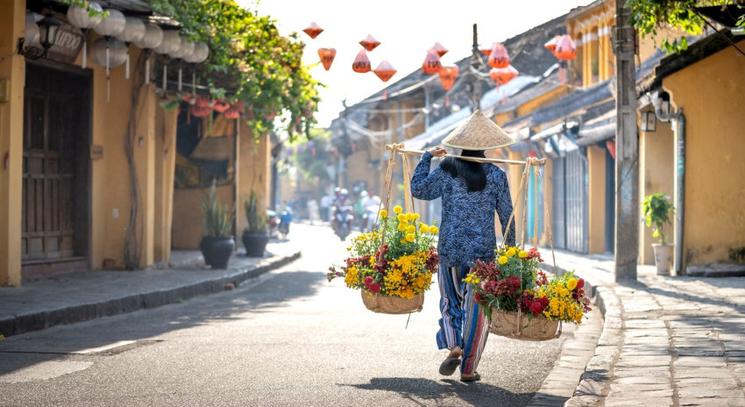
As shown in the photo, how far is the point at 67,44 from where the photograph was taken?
17.1m

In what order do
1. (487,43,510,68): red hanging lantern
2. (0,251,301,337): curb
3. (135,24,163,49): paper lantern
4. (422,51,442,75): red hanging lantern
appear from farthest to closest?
(487,43,510,68): red hanging lantern
(422,51,442,75): red hanging lantern
(135,24,163,49): paper lantern
(0,251,301,337): curb

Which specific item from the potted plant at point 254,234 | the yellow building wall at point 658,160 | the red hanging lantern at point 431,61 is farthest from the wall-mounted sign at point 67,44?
the yellow building wall at point 658,160

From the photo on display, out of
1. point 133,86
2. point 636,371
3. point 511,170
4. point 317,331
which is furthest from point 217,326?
point 511,170

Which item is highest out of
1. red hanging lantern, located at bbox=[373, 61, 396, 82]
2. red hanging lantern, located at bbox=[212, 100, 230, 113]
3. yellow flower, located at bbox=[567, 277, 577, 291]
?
red hanging lantern, located at bbox=[373, 61, 396, 82]

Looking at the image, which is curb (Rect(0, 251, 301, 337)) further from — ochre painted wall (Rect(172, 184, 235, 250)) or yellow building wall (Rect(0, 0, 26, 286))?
ochre painted wall (Rect(172, 184, 235, 250))

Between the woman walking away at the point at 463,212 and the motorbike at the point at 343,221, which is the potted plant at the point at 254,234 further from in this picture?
the woman walking away at the point at 463,212

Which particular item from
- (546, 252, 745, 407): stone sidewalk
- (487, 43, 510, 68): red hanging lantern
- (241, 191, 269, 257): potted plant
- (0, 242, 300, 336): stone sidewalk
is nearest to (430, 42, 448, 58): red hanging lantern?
(487, 43, 510, 68): red hanging lantern

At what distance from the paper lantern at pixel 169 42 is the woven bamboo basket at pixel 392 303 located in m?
10.6

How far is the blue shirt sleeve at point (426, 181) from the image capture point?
8.40 meters

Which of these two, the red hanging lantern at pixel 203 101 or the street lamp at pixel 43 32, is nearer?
the street lamp at pixel 43 32

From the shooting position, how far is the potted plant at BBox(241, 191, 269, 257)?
2433 centimetres

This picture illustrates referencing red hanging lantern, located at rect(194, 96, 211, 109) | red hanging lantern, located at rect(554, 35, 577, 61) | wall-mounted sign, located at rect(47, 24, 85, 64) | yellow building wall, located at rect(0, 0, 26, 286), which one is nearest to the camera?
yellow building wall, located at rect(0, 0, 26, 286)

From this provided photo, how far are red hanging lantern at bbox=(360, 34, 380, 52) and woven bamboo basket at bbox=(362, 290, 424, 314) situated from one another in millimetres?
13940

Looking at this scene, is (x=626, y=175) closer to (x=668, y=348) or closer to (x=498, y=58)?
(x=668, y=348)
